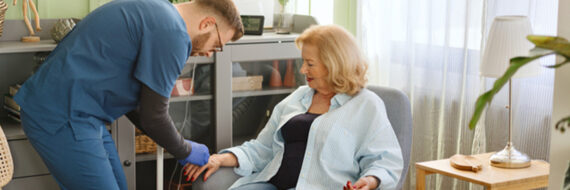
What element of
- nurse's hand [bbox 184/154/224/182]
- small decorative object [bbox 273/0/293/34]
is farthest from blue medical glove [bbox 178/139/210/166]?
small decorative object [bbox 273/0/293/34]

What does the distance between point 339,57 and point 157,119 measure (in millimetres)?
650

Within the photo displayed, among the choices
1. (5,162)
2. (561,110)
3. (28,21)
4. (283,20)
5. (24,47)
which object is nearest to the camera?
(561,110)

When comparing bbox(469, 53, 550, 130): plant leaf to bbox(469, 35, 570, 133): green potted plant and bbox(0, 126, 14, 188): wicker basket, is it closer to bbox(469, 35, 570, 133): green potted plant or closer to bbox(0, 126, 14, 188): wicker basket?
bbox(469, 35, 570, 133): green potted plant

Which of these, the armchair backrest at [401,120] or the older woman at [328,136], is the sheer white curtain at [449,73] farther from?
the older woman at [328,136]

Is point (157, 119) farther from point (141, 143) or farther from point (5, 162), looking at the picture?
point (141, 143)

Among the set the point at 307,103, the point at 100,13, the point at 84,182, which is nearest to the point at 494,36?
the point at 307,103

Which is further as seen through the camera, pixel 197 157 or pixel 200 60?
pixel 200 60

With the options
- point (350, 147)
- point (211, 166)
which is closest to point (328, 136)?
point (350, 147)

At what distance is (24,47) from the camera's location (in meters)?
2.51

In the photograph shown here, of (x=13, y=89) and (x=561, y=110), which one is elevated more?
(x=561, y=110)

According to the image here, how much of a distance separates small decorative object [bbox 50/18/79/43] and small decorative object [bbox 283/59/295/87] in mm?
947

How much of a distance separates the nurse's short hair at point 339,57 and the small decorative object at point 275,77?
29.6 inches

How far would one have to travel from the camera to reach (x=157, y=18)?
1.76 metres

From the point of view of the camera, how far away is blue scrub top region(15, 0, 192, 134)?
1760 mm
